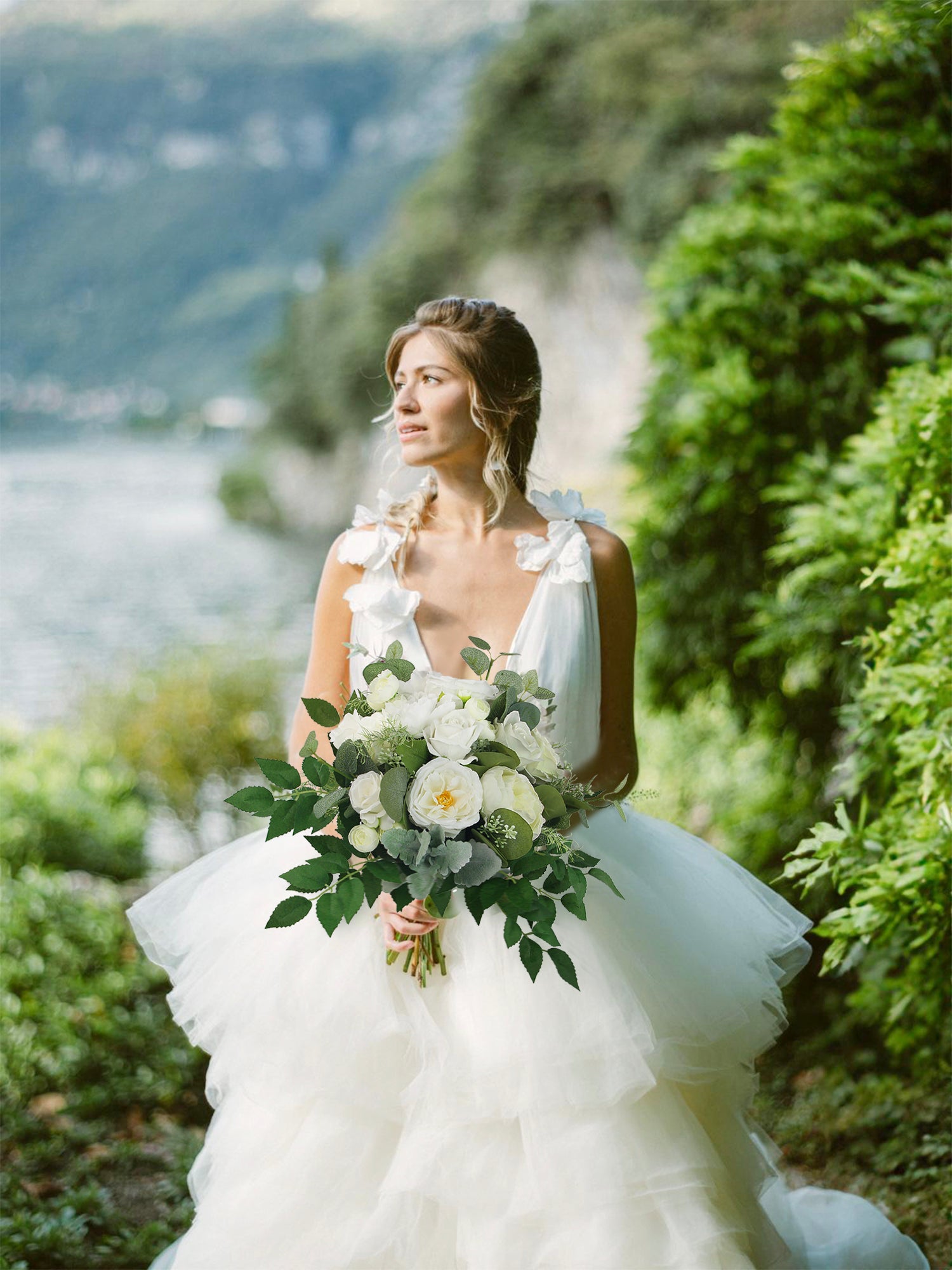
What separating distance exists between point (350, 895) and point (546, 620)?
67cm

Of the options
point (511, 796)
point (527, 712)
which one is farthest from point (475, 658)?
point (511, 796)

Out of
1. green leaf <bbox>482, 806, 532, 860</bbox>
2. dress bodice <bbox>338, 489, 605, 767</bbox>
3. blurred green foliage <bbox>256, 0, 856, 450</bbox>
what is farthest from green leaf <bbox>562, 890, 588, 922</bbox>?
blurred green foliage <bbox>256, 0, 856, 450</bbox>

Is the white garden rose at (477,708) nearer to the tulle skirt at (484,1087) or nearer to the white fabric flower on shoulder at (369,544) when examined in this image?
the tulle skirt at (484,1087)

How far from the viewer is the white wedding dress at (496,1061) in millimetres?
1682

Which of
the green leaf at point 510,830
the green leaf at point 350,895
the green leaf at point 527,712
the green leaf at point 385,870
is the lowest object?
the green leaf at point 350,895

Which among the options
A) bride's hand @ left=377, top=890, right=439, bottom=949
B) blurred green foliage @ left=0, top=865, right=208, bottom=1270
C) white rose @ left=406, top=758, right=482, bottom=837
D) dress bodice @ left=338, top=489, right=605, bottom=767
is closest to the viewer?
white rose @ left=406, top=758, right=482, bottom=837

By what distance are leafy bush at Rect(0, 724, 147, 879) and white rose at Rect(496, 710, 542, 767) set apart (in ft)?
12.9

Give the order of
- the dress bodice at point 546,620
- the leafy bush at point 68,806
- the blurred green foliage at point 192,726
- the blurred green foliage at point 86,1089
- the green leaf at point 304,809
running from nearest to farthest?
the green leaf at point 304,809
the dress bodice at point 546,620
the blurred green foliage at point 86,1089
the leafy bush at point 68,806
the blurred green foliage at point 192,726

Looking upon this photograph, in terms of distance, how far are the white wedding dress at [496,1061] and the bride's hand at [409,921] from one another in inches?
2.0

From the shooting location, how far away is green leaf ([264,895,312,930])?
161 centimetres

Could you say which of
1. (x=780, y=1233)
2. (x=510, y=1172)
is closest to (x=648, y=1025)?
(x=510, y=1172)

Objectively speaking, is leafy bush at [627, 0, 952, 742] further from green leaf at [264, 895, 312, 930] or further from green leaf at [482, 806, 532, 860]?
green leaf at [264, 895, 312, 930]

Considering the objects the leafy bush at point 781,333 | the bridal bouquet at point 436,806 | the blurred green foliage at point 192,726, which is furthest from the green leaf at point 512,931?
the blurred green foliage at point 192,726

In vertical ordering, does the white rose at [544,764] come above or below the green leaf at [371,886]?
above
